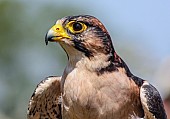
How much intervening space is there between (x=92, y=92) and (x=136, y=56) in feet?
83.3

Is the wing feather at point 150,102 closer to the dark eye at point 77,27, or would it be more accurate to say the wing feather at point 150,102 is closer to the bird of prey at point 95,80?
the bird of prey at point 95,80

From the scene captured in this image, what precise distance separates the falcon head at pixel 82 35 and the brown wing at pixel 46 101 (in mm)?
730

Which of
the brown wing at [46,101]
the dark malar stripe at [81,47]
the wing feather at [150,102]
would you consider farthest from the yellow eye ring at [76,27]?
the wing feather at [150,102]

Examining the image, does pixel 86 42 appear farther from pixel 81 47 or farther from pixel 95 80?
pixel 95 80

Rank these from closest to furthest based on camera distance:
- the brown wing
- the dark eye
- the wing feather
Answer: the dark eye, the wing feather, the brown wing

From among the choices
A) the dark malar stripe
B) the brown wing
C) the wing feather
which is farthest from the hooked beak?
the wing feather

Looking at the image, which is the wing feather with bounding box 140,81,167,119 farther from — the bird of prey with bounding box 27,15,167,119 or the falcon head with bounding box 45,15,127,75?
the falcon head with bounding box 45,15,127,75

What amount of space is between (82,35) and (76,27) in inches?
4.4

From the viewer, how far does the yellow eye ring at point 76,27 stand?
309 inches

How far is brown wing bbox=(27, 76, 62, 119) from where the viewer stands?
8469 millimetres

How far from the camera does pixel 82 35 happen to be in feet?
26.0

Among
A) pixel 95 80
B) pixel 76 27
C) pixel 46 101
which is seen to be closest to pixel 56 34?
pixel 76 27

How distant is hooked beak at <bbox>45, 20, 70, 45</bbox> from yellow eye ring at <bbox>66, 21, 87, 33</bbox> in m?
0.08

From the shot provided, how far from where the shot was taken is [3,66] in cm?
3488
